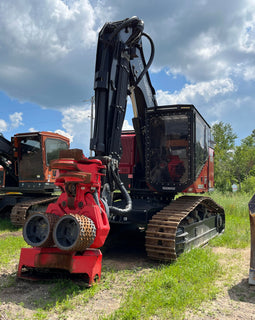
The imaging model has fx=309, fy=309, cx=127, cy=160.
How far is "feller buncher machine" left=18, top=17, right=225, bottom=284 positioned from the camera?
4160 millimetres

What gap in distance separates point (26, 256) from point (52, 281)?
503mm

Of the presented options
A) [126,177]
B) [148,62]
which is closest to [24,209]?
[126,177]

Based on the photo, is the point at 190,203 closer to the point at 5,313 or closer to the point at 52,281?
the point at 52,281

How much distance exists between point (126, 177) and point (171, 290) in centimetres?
356

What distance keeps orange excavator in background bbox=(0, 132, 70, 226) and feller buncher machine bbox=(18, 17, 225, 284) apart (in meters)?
2.96

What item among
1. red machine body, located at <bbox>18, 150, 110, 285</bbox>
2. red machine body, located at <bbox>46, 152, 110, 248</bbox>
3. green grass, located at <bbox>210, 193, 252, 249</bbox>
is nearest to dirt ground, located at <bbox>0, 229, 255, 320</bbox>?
red machine body, located at <bbox>18, 150, 110, 285</bbox>

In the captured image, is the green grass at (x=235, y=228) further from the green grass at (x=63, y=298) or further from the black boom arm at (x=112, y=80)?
the green grass at (x=63, y=298)

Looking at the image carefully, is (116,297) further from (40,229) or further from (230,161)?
(230,161)

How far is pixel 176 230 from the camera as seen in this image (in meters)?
5.31

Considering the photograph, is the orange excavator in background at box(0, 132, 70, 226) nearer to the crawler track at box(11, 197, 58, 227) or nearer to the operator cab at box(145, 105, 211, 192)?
the crawler track at box(11, 197, 58, 227)

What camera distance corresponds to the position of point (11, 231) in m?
8.77

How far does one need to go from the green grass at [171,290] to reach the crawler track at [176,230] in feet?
0.96

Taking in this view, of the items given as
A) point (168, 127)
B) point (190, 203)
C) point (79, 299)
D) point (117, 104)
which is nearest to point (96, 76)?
point (117, 104)

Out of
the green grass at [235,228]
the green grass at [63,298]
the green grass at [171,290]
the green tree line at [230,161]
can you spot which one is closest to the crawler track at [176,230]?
the green grass at [171,290]
